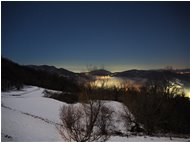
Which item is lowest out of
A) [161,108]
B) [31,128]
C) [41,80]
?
[31,128]

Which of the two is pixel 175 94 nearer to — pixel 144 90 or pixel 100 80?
pixel 144 90

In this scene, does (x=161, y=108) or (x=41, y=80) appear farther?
(x=41, y=80)

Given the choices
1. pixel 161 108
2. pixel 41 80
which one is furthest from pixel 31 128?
pixel 41 80

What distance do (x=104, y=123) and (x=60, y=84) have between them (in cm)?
5236

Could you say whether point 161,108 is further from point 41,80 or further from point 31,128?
point 41,80

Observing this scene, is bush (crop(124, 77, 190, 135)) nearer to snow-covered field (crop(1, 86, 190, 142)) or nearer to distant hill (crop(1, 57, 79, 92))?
snow-covered field (crop(1, 86, 190, 142))

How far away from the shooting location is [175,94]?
Result: 27.9m

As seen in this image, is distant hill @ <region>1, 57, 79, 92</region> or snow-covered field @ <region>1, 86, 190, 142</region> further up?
distant hill @ <region>1, 57, 79, 92</region>

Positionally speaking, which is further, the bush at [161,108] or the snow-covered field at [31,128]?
the bush at [161,108]

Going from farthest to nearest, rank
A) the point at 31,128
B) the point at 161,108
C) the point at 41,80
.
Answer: the point at 41,80, the point at 161,108, the point at 31,128

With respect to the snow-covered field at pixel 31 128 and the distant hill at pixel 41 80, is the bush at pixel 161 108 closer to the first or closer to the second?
the snow-covered field at pixel 31 128

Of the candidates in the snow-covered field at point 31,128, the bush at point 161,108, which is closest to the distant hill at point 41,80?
the bush at point 161,108

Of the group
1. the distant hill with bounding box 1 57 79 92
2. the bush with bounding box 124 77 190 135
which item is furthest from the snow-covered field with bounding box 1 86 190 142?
the distant hill with bounding box 1 57 79 92

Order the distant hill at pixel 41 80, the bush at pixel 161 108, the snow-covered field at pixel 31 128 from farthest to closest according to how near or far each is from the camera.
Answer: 1. the distant hill at pixel 41 80
2. the bush at pixel 161 108
3. the snow-covered field at pixel 31 128
